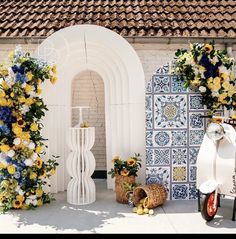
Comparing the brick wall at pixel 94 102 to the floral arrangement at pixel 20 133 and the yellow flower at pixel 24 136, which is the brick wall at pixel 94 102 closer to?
the floral arrangement at pixel 20 133

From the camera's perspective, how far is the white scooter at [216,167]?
4.11 m

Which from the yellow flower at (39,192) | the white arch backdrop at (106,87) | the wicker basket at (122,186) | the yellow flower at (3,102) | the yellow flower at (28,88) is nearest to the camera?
the yellow flower at (3,102)

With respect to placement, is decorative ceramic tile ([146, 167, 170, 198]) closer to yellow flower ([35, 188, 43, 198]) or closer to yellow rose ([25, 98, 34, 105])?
yellow flower ([35, 188, 43, 198])

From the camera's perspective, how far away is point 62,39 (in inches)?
208

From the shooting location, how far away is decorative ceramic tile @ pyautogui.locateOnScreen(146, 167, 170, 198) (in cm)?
502

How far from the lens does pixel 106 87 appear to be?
5.80m

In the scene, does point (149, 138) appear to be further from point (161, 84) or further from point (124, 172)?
point (161, 84)

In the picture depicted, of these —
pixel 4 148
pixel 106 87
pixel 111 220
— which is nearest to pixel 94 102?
pixel 106 87

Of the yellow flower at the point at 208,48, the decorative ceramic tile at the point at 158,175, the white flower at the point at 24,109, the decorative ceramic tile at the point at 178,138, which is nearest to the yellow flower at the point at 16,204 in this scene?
the white flower at the point at 24,109

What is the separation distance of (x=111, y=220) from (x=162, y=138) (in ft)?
4.55

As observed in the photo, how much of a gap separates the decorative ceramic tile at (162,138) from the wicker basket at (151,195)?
570 mm
